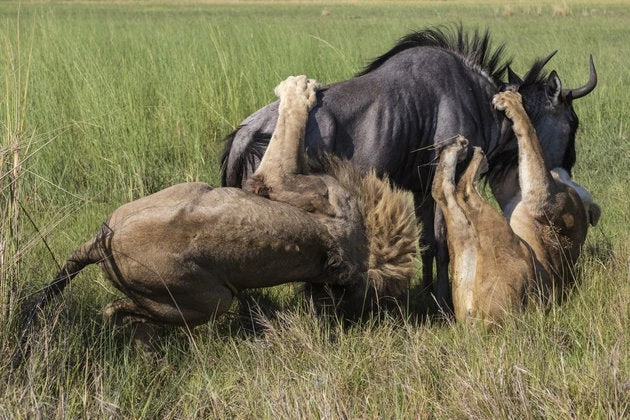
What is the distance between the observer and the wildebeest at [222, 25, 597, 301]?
14.7ft

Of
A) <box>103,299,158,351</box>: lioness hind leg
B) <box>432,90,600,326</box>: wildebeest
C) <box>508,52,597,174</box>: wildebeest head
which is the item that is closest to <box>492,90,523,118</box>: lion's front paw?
<box>432,90,600,326</box>: wildebeest

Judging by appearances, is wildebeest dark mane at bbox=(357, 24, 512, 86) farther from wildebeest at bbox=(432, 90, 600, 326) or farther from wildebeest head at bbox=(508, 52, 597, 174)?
wildebeest at bbox=(432, 90, 600, 326)

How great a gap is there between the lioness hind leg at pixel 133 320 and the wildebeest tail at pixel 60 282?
25 cm

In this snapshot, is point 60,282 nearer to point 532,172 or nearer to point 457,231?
point 457,231

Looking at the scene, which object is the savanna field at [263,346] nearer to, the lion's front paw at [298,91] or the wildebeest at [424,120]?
the wildebeest at [424,120]

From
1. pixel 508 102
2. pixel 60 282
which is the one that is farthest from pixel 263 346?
pixel 508 102

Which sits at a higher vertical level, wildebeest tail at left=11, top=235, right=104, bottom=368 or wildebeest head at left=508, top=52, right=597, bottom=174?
wildebeest head at left=508, top=52, right=597, bottom=174

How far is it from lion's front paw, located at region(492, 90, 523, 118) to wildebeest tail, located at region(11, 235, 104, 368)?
8.29 ft

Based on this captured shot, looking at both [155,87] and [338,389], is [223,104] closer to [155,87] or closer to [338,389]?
[155,87]

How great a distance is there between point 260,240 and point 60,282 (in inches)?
37.6

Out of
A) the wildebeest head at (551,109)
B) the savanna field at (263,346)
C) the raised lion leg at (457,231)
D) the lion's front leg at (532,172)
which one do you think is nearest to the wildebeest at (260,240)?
the savanna field at (263,346)

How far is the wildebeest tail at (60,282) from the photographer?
11.2ft

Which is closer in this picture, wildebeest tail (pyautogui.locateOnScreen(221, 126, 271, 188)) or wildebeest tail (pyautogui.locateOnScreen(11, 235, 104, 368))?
wildebeest tail (pyautogui.locateOnScreen(11, 235, 104, 368))

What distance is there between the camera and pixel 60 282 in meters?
3.74
